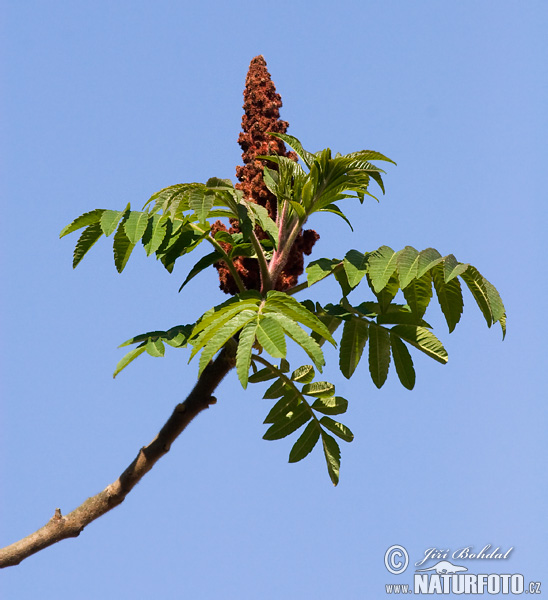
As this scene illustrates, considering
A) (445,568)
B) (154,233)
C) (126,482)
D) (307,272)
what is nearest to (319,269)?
(307,272)

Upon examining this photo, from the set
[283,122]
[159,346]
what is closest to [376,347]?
[159,346]

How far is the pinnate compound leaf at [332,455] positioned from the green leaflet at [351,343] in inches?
14.9

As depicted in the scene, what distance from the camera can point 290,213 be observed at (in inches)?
195

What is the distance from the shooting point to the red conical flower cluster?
5.07 metres

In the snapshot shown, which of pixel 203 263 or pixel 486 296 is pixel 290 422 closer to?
pixel 203 263

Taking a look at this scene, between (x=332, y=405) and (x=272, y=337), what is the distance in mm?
1134

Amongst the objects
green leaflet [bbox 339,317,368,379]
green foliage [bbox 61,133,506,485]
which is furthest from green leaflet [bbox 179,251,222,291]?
green leaflet [bbox 339,317,368,379]

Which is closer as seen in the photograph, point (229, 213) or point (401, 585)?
point (229, 213)

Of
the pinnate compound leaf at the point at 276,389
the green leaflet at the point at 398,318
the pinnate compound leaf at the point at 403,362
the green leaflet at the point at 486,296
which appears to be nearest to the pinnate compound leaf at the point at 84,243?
the pinnate compound leaf at the point at 276,389

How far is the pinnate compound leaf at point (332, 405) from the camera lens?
16.0ft

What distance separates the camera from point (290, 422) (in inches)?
194

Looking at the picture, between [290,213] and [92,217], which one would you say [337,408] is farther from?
[92,217]

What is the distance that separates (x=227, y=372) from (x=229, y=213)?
2.95 feet

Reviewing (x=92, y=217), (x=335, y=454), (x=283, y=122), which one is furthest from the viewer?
(x=283, y=122)
